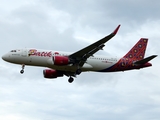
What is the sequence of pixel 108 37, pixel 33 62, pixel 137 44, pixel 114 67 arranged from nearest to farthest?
pixel 108 37 → pixel 33 62 → pixel 114 67 → pixel 137 44

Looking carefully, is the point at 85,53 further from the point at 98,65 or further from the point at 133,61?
the point at 133,61

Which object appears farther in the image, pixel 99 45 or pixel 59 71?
pixel 59 71

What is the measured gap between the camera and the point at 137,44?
7025 cm

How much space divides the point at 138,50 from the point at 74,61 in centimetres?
1227

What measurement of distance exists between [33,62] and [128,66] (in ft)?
47.4

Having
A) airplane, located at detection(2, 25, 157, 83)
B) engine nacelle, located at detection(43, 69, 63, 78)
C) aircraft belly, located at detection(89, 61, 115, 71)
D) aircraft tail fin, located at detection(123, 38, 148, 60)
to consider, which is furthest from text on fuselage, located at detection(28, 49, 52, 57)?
aircraft tail fin, located at detection(123, 38, 148, 60)

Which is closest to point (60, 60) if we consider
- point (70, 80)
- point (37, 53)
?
point (37, 53)

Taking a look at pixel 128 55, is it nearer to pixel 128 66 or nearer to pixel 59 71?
pixel 128 66

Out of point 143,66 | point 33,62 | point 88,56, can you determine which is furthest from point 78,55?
point 143,66

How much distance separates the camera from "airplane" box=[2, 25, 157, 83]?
6103cm

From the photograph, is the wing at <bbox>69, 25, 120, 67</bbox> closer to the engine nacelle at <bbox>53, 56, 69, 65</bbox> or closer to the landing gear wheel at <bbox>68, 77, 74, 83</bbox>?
the engine nacelle at <bbox>53, 56, 69, 65</bbox>

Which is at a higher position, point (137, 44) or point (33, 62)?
point (137, 44)

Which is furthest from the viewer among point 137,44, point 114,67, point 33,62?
point 137,44

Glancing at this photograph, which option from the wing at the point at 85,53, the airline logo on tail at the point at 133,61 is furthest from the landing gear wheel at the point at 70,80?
the airline logo on tail at the point at 133,61
